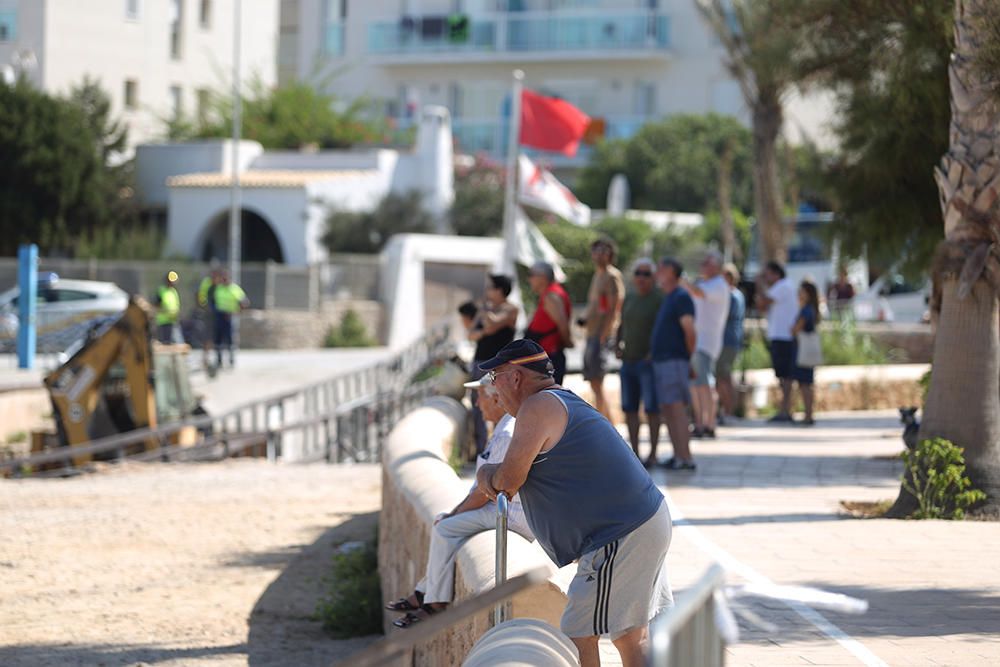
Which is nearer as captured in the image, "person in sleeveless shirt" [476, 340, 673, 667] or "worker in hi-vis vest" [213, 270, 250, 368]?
"person in sleeveless shirt" [476, 340, 673, 667]

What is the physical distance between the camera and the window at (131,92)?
2052 inches

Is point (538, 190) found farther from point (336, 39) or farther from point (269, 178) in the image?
point (336, 39)

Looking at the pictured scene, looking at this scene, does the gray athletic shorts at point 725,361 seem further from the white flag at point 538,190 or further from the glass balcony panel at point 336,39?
the glass balcony panel at point 336,39

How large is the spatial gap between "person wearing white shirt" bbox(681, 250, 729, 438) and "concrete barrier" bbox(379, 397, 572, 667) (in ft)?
8.41

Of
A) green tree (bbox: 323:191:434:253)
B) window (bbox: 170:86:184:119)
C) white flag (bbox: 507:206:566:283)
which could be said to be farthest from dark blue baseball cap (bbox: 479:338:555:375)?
window (bbox: 170:86:184:119)

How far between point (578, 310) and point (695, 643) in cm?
2826

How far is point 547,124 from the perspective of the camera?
2273 centimetres

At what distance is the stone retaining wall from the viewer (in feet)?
115

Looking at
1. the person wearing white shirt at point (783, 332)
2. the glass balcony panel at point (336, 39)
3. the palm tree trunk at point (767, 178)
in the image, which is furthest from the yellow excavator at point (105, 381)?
the glass balcony panel at point (336, 39)

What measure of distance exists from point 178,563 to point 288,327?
74.6 feet

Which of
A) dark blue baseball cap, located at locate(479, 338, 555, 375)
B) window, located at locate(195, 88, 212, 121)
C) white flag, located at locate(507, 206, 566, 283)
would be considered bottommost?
dark blue baseball cap, located at locate(479, 338, 555, 375)

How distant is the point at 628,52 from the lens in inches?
2021

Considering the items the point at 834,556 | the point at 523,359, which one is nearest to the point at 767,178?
the point at 834,556

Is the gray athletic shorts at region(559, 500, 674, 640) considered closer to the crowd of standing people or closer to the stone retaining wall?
the crowd of standing people
